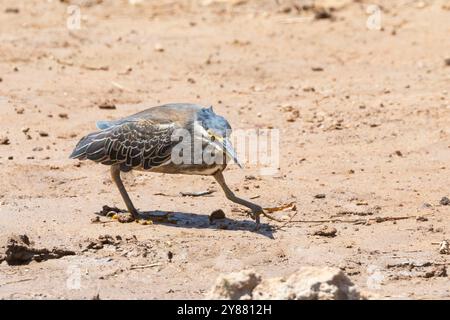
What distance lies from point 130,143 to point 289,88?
4361 millimetres

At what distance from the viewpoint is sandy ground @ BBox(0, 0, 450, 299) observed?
7.88m

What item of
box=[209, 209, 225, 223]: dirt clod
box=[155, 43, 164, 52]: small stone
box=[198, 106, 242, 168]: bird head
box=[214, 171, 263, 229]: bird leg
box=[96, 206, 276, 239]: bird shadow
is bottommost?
box=[96, 206, 276, 239]: bird shadow

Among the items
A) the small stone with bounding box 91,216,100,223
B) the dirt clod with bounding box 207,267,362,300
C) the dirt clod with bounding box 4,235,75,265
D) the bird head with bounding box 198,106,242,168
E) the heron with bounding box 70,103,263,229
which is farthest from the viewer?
the small stone with bounding box 91,216,100,223

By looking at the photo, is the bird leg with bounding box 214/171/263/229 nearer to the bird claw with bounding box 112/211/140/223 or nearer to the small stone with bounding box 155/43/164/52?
the bird claw with bounding box 112/211/140/223

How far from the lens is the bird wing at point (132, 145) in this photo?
8594 mm

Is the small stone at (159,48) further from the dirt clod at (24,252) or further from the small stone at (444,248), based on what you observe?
the small stone at (444,248)

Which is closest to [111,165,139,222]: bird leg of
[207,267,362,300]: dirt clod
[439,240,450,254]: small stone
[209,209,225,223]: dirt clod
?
→ [209,209,225,223]: dirt clod

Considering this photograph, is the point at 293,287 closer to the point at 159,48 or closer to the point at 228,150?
the point at 228,150

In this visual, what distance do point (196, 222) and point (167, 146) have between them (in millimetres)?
677

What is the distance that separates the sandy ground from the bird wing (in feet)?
1.56

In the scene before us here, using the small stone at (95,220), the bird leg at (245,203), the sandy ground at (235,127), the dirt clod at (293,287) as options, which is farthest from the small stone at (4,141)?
the dirt clod at (293,287)

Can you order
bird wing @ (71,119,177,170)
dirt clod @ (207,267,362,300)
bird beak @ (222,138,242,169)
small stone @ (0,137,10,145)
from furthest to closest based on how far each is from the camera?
1. small stone @ (0,137,10,145)
2. bird wing @ (71,119,177,170)
3. bird beak @ (222,138,242,169)
4. dirt clod @ (207,267,362,300)

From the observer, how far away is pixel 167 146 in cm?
854
